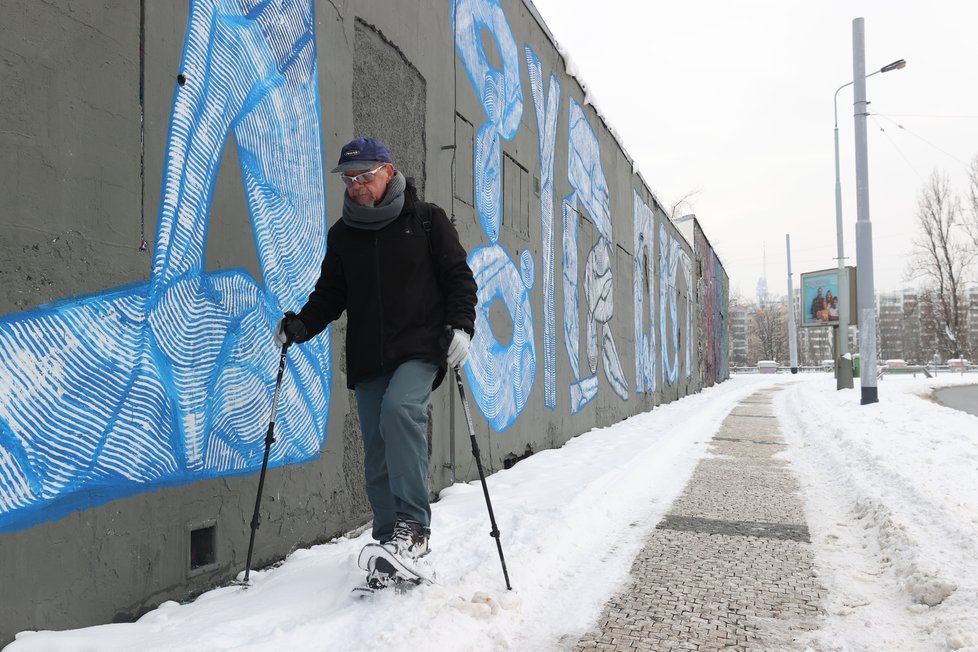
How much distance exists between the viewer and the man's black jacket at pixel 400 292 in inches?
118

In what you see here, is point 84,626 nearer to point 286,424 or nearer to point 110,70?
point 286,424

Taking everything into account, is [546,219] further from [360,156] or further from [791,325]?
[791,325]

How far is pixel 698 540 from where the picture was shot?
13.1ft

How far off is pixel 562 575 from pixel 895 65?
17881 mm

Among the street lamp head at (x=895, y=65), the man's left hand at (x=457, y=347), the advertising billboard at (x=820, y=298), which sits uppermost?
the street lamp head at (x=895, y=65)

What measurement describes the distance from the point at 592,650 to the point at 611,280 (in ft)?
31.3

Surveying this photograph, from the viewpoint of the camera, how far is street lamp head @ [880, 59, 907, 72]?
1653 centimetres

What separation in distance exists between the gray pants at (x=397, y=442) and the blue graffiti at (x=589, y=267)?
5.76 meters

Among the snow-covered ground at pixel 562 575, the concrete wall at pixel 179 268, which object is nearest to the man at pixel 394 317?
the snow-covered ground at pixel 562 575

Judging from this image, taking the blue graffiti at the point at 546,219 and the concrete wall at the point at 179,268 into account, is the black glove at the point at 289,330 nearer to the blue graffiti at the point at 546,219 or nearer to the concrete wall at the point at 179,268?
the concrete wall at the point at 179,268

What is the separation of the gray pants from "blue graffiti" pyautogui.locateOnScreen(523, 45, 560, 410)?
A: 480 cm

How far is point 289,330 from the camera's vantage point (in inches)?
119

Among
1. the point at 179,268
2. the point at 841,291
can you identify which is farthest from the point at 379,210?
the point at 841,291

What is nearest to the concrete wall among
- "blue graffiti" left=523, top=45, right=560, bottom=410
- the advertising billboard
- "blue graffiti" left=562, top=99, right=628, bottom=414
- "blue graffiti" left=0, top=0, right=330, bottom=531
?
"blue graffiti" left=0, top=0, right=330, bottom=531
